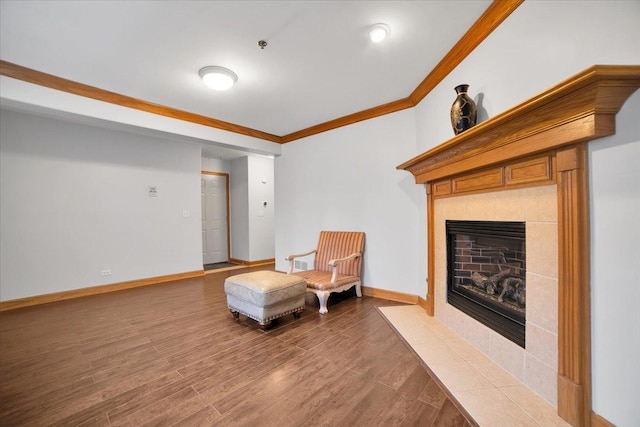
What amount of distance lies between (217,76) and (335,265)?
93.5 inches

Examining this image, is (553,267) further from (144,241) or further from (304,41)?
(144,241)

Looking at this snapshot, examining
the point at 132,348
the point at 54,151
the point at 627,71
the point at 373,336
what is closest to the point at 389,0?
the point at 627,71

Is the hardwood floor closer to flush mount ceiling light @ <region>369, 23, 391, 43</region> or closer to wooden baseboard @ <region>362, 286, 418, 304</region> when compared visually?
wooden baseboard @ <region>362, 286, 418, 304</region>

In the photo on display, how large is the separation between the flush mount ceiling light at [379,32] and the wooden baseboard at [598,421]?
103 inches

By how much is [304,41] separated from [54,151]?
12.7 feet

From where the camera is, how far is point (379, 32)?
2.07 m

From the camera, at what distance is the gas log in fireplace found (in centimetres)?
178

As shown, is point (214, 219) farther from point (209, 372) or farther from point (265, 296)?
point (209, 372)

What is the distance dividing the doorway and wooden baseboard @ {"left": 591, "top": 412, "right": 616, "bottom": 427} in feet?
19.9

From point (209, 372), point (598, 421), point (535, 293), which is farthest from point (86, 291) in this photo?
point (598, 421)

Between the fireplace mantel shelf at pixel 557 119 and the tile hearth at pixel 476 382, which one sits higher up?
the fireplace mantel shelf at pixel 557 119

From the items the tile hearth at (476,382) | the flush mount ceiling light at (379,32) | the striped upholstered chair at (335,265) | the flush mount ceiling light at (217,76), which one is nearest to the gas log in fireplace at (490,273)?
the tile hearth at (476,382)

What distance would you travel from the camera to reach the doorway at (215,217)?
20.2ft

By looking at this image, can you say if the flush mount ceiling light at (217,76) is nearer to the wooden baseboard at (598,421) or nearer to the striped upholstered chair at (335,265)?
the striped upholstered chair at (335,265)
